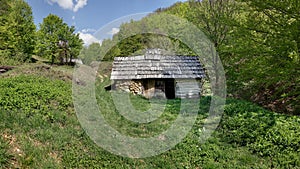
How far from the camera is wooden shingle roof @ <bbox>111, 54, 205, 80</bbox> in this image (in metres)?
12.9

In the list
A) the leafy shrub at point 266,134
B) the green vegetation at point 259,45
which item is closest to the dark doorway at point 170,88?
the green vegetation at point 259,45

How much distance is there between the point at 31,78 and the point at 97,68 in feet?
34.0

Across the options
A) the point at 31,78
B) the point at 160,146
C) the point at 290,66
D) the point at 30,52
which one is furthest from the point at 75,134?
the point at 30,52

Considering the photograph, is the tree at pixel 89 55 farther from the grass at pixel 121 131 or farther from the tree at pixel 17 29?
the grass at pixel 121 131

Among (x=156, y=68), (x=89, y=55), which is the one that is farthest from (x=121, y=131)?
(x=89, y=55)

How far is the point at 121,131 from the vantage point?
6.16 metres

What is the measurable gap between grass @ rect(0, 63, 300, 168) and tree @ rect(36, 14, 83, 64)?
1393 cm

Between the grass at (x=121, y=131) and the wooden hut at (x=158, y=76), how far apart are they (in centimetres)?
556

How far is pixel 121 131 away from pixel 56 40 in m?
17.3

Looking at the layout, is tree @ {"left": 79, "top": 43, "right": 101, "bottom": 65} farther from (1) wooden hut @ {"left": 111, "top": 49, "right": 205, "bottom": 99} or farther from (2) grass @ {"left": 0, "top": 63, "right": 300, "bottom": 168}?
(2) grass @ {"left": 0, "top": 63, "right": 300, "bottom": 168}

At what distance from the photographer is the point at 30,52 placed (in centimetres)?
1902

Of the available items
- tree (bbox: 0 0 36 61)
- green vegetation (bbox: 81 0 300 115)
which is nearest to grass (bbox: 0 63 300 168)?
green vegetation (bbox: 81 0 300 115)

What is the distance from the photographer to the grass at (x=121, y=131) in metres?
4.53

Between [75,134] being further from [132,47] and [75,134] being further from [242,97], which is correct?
[132,47]
